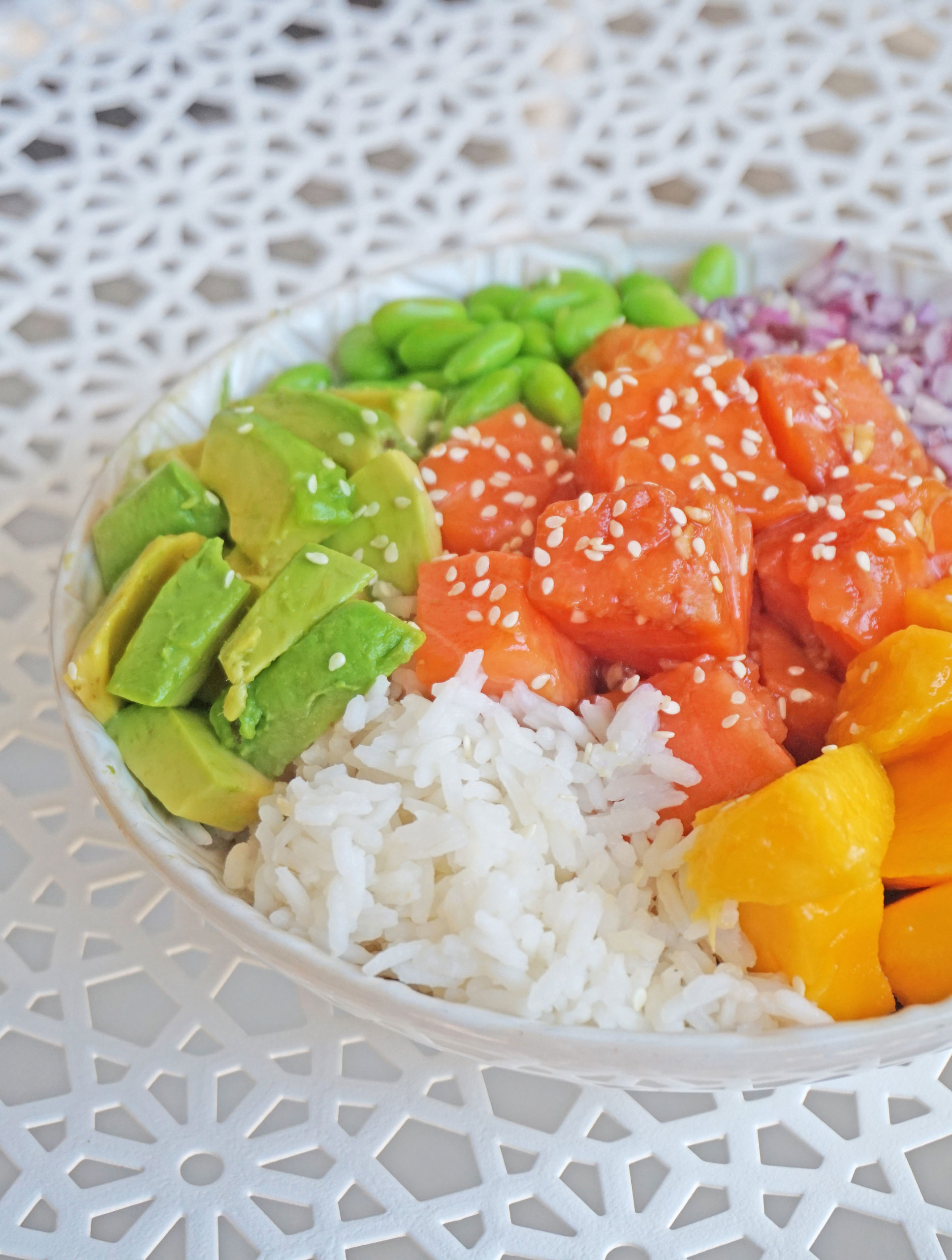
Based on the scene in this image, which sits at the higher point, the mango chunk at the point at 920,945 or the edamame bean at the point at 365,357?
the edamame bean at the point at 365,357

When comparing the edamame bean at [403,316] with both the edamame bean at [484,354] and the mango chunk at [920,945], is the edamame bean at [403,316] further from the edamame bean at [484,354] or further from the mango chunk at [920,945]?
the mango chunk at [920,945]

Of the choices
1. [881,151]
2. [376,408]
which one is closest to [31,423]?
[376,408]

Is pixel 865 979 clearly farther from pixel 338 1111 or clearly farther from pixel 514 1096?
pixel 338 1111

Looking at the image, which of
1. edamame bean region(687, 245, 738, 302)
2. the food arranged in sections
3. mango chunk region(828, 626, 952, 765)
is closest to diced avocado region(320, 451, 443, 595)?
the food arranged in sections

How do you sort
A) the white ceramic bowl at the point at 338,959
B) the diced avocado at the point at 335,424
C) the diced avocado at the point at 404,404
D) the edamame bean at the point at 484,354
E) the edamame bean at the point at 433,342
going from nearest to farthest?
the white ceramic bowl at the point at 338,959
the diced avocado at the point at 335,424
the diced avocado at the point at 404,404
the edamame bean at the point at 484,354
the edamame bean at the point at 433,342

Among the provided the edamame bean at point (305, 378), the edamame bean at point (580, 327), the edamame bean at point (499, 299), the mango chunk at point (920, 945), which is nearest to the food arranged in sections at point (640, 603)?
the mango chunk at point (920, 945)

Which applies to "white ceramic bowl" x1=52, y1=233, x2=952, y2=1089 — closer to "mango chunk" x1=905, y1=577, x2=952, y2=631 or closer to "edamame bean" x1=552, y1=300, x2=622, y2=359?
"edamame bean" x1=552, y1=300, x2=622, y2=359
